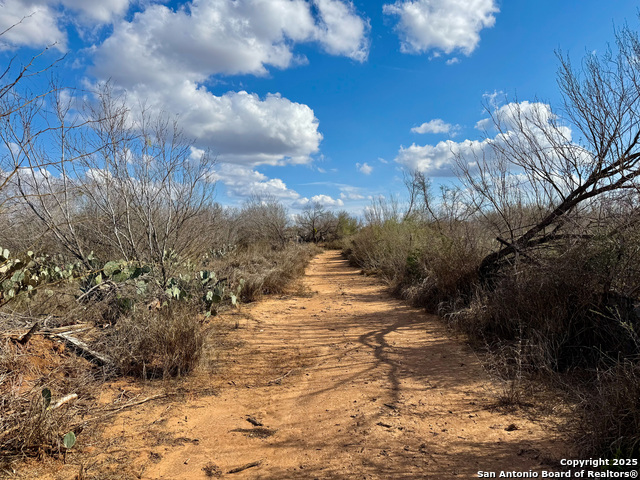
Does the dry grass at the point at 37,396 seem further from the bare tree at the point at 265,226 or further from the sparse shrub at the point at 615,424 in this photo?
the bare tree at the point at 265,226

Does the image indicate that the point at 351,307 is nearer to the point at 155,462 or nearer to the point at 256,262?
the point at 256,262

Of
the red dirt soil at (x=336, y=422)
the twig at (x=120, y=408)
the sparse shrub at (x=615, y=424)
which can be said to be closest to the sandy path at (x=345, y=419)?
the red dirt soil at (x=336, y=422)

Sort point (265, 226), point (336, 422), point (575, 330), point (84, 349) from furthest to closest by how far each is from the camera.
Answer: point (265, 226), point (575, 330), point (84, 349), point (336, 422)

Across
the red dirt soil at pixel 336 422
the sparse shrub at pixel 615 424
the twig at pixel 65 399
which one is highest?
the sparse shrub at pixel 615 424

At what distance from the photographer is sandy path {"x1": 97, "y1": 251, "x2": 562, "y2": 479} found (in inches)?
106

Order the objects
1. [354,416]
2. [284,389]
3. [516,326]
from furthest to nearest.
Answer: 1. [516,326]
2. [284,389]
3. [354,416]

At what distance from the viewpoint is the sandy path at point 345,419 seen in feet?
8.80

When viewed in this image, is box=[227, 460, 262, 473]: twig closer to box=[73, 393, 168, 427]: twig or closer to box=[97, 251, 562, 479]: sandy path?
box=[97, 251, 562, 479]: sandy path

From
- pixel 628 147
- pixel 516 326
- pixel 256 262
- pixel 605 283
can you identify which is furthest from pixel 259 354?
pixel 256 262

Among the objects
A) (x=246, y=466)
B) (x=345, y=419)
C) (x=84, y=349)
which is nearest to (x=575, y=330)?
(x=345, y=419)

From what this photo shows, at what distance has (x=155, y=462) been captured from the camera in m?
2.77

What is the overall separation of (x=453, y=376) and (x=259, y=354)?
2.74m

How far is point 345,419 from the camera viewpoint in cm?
338

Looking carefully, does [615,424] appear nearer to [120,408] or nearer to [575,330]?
[575,330]
